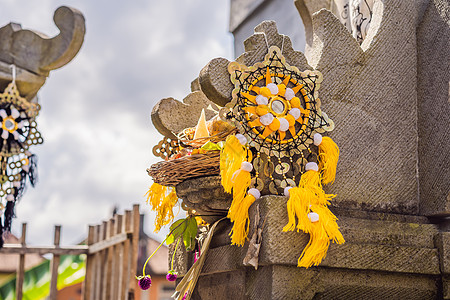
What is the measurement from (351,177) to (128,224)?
9.40 feet

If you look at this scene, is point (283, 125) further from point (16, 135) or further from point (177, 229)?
point (16, 135)

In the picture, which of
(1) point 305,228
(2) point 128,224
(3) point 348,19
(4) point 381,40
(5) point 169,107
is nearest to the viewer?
(1) point 305,228

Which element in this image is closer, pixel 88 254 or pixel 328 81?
pixel 328 81

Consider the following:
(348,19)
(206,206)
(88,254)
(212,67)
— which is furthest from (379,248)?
(88,254)

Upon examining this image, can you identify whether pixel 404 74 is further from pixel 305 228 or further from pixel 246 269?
pixel 246 269

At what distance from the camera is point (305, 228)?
217cm

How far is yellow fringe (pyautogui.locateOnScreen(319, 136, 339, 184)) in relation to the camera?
2.36 metres

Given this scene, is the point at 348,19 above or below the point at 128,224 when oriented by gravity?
above

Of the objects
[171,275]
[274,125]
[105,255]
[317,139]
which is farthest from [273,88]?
[105,255]

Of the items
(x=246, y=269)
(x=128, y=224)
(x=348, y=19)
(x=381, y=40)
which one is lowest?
(x=246, y=269)

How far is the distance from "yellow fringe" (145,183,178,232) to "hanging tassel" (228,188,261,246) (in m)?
0.56

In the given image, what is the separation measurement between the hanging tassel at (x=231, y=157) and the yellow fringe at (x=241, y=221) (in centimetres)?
7

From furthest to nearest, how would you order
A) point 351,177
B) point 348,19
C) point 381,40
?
point 348,19 → point 381,40 → point 351,177

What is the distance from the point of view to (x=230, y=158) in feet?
7.35
